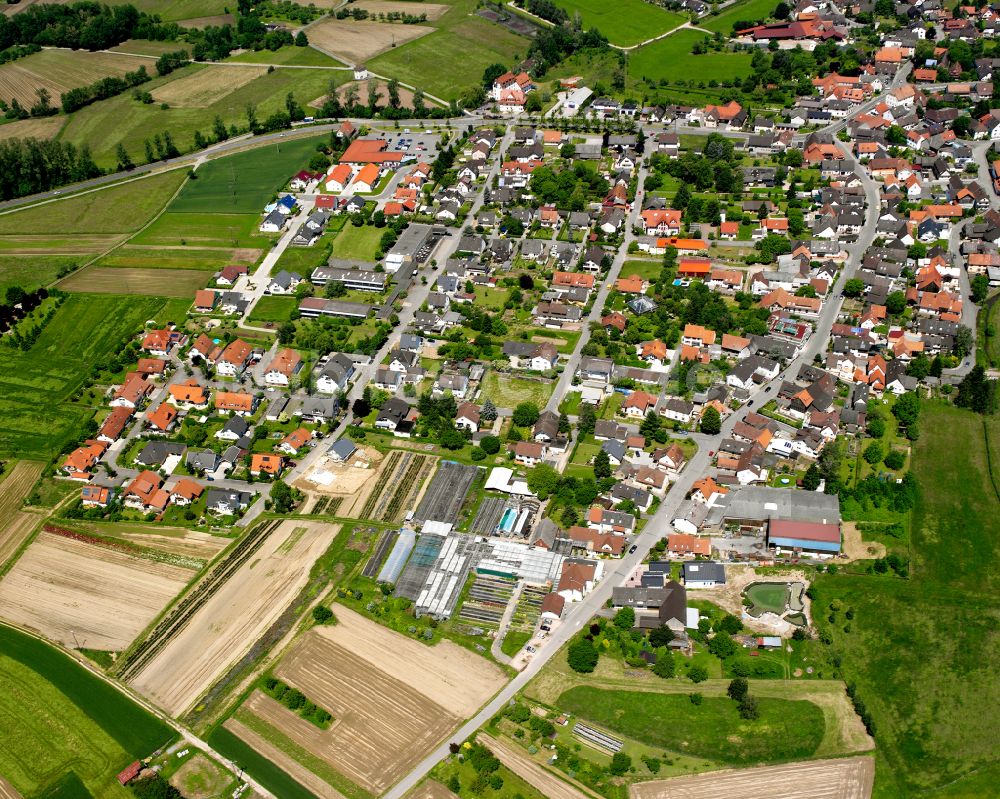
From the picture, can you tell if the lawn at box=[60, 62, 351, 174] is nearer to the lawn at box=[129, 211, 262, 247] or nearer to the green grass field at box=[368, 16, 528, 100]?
the green grass field at box=[368, 16, 528, 100]

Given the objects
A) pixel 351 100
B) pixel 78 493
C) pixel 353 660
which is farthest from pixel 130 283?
pixel 353 660

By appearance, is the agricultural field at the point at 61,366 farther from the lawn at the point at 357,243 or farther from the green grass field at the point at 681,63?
the green grass field at the point at 681,63

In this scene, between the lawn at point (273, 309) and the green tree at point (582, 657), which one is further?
the lawn at point (273, 309)

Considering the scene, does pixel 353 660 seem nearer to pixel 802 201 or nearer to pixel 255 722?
pixel 255 722

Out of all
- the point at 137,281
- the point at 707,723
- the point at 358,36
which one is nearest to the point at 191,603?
the point at 707,723

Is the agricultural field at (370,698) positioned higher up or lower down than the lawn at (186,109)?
lower down

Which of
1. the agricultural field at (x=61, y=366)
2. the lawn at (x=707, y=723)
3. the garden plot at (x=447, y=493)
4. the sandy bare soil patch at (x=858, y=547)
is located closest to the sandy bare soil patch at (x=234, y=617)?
the garden plot at (x=447, y=493)
